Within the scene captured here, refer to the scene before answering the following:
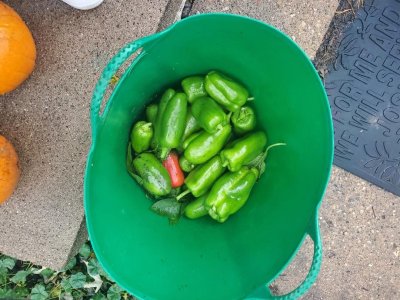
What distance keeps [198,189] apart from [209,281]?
329 mm

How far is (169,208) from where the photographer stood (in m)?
2.01

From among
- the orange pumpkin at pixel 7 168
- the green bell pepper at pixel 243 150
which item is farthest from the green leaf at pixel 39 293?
the green bell pepper at pixel 243 150

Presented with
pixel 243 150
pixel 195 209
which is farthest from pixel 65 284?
pixel 243 150

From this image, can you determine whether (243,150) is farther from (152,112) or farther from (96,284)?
(96,284)

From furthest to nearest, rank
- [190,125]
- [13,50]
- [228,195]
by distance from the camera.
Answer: [190,125]
[228,195]
[13,50]

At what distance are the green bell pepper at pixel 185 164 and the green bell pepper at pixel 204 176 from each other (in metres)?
0.03

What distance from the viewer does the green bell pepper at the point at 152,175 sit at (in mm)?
1965

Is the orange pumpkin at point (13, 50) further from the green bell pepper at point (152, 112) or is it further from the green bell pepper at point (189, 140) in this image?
the green bell pepper at point (189, 140)

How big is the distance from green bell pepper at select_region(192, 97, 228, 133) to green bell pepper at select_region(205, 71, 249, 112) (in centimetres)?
3

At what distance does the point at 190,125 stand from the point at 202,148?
0.45ft

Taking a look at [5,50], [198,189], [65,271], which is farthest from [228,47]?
[65,271]

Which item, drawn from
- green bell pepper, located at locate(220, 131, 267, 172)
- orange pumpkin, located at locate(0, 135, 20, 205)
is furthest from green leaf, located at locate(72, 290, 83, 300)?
green bell pepper, located at locate(220, 131, 267, 172)

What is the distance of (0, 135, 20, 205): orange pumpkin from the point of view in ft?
6.51

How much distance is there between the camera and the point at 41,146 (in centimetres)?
223
